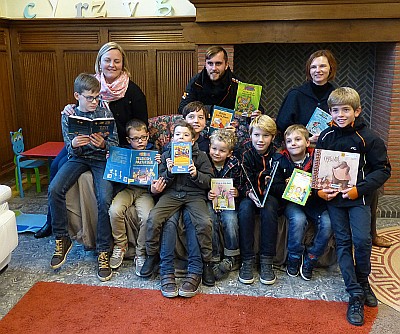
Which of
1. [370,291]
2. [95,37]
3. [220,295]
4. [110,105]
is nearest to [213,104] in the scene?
[110,105]

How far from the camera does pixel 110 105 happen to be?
3.09 meters

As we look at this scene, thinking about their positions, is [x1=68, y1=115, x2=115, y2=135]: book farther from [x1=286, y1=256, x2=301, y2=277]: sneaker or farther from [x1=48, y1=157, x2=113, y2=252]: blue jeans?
[x1=286, y1=256, x2=301, y2=277]: sneaker

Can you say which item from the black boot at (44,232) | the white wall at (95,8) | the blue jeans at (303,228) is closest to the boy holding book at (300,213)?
the blue jeans at (303,228)

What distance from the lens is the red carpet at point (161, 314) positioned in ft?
7.57

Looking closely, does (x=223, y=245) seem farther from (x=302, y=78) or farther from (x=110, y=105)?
(x=302, y=78)

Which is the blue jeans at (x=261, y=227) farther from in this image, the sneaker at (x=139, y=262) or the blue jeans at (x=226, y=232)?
the sneaker at (x=139, y=262)

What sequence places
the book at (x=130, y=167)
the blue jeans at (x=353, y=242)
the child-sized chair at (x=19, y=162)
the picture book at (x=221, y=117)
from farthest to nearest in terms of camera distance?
the child-sized chair at (x=19, y=162) < the picture book at (x=221, y=117) < the book at (x=130, y=167) < the blue jeans at (x=353, y=242)

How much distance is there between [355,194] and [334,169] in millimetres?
190

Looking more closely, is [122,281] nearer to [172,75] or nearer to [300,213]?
[300,213]

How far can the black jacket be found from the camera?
8.46 feet

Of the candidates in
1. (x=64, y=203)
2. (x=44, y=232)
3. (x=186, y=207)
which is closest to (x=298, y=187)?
(x=186, y=207)

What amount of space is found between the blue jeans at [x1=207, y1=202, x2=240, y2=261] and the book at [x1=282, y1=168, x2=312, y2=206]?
1.17ft

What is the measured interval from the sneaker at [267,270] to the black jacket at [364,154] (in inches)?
20.9

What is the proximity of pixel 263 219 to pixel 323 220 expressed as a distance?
36 centimetres
